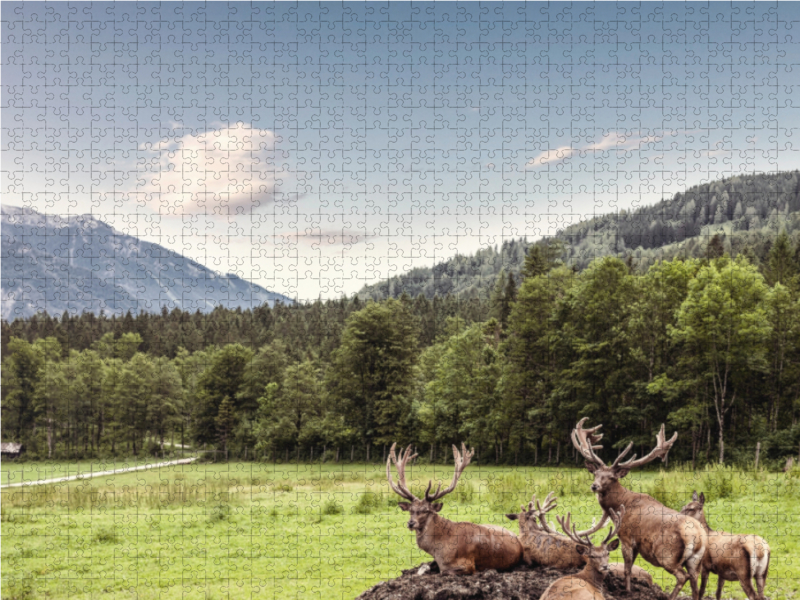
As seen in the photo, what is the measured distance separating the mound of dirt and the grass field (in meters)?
2.62

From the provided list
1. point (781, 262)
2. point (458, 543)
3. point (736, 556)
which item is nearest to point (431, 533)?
point (458, 543)

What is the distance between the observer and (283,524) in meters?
16.9

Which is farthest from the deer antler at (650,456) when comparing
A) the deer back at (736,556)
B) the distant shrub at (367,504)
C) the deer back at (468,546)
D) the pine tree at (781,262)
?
the pine tree at (781,262)

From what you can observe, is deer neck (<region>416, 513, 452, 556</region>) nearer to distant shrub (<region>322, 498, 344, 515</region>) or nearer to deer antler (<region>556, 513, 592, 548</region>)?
deer antler (<region>556, 513, 592, 548</region>)

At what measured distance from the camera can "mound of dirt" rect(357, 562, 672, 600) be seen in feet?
22.6

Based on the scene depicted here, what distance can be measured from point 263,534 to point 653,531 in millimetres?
12005

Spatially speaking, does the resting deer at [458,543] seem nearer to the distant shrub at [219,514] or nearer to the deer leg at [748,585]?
the deer leg at [748,585]

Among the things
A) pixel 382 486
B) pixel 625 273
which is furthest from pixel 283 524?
pixel 625 273

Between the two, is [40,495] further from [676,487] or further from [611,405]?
[611,405]

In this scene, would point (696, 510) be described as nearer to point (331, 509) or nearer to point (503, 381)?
point (331, 509)

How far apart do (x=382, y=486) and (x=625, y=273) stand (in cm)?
2457

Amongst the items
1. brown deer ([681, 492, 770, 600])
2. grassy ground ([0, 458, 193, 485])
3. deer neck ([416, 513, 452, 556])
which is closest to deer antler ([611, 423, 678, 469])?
brown deer ([681, 492, 770, 600])

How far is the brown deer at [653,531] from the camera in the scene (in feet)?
20.1

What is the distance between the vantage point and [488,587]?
23.1 feet
